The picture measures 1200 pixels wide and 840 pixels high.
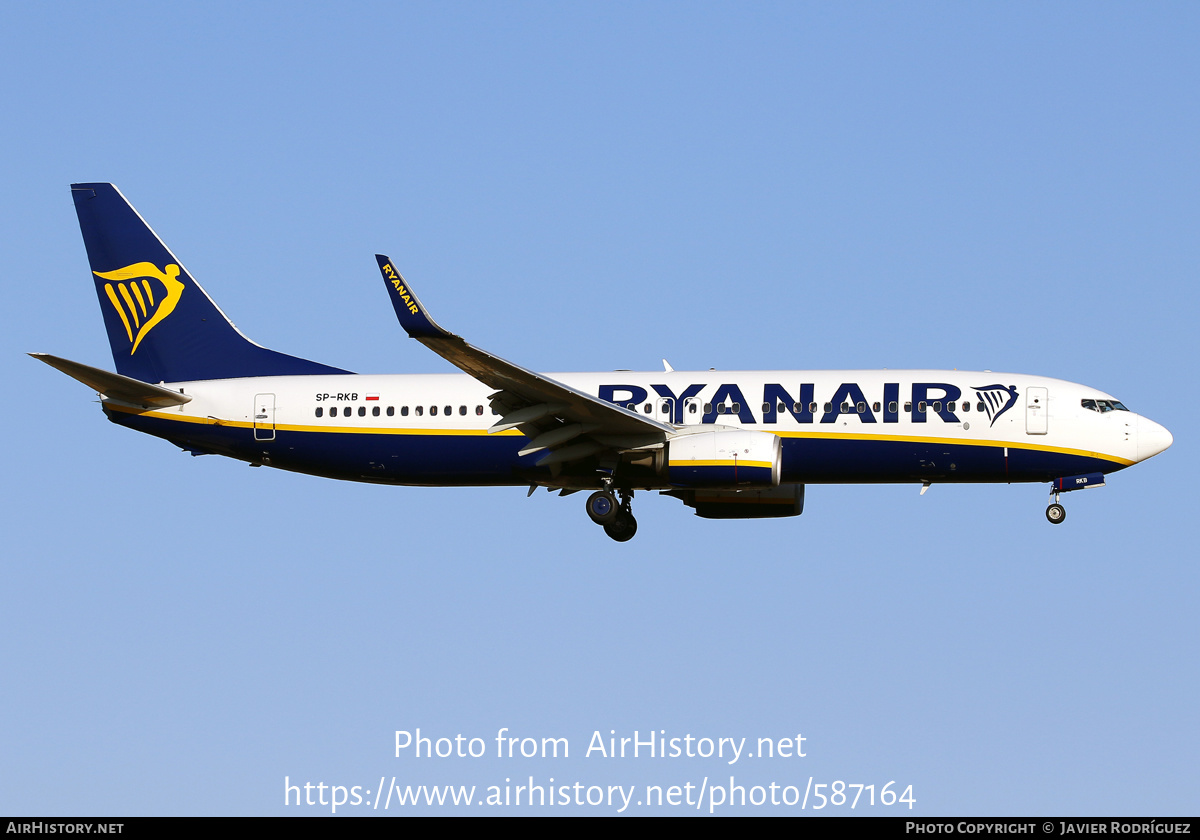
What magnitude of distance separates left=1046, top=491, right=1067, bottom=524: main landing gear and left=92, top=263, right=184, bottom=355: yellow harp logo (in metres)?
25.9

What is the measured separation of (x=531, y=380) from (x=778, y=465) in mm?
6661

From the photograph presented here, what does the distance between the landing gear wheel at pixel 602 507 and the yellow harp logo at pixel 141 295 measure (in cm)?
1474

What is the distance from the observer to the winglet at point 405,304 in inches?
1252

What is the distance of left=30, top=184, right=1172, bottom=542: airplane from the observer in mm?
37031

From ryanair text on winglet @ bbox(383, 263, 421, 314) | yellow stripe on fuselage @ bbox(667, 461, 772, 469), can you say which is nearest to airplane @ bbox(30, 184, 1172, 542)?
yellow stripe on fuselage @ bbox(667, 461, 772, 469)

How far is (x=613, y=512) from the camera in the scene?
38.5 m

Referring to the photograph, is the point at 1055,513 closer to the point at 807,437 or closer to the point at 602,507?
the point at 807,437

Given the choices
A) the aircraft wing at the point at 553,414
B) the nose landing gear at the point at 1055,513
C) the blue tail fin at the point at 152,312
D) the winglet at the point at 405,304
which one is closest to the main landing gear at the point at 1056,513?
the nose landing gear at the point at 1055,513

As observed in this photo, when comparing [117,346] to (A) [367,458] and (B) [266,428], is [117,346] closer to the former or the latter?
(B) [266,428]

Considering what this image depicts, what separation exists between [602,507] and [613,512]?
12.9 inches

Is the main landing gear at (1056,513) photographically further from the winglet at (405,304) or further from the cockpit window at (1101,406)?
the winglet at (405,304)

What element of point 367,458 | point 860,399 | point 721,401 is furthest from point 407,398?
point 860,399

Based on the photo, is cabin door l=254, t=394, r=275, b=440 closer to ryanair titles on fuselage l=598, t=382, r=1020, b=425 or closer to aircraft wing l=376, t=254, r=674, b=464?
aircraft wing l=376, t=254, r=674, b=464

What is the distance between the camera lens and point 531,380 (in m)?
35.5
